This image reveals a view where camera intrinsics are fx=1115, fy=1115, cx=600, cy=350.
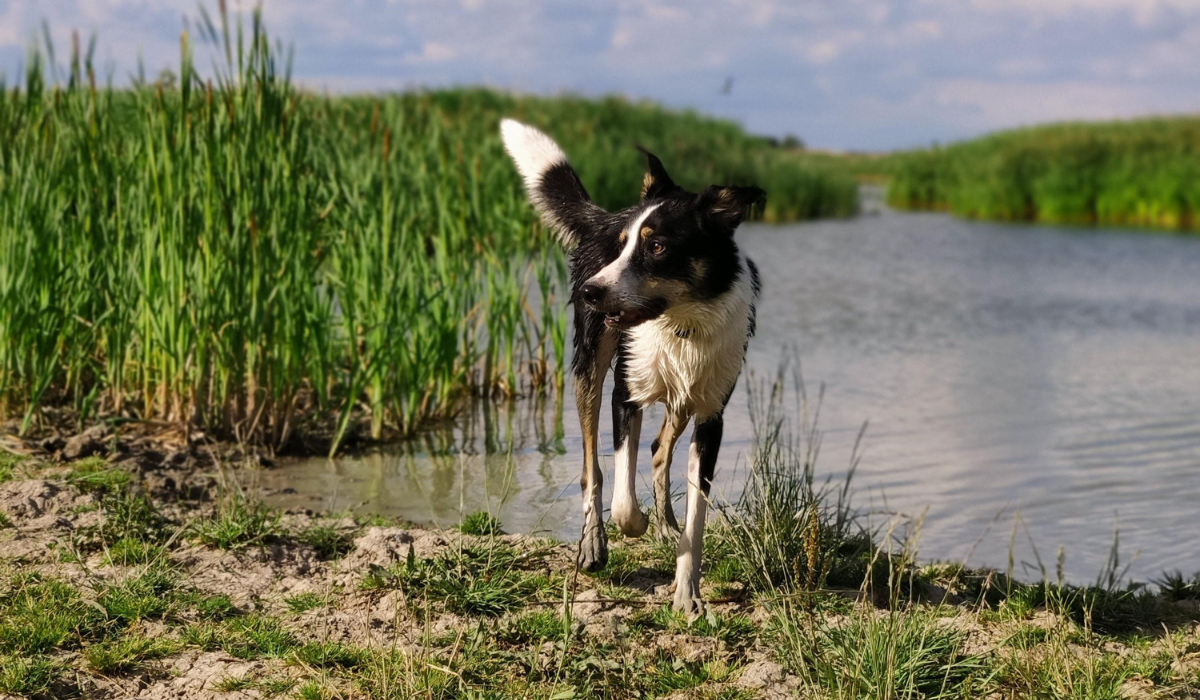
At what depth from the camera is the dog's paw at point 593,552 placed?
4.42 metres

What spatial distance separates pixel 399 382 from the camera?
7.18 meters

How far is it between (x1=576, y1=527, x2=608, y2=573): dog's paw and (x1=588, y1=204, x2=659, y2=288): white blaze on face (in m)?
1.04

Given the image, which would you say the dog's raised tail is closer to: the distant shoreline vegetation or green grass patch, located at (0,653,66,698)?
green grass patch, located at (0,653,66,698)

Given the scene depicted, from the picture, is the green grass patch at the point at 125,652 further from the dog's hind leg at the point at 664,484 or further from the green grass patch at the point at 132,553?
the dog's hind leg at the point at 664,484

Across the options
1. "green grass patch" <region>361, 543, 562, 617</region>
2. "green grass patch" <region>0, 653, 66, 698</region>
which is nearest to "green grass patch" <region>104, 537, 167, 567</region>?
"green grass patch" <region>0, 653, 66, 698</region>

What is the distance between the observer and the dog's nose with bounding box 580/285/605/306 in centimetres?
399

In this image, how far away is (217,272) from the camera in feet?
19.9

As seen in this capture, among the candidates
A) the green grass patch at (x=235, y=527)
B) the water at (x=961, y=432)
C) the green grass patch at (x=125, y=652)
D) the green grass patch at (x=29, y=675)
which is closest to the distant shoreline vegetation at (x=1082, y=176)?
the water at (x=961, y=432)

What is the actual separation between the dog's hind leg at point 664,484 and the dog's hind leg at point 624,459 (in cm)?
18

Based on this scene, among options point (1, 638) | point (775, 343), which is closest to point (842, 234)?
point (775, 343)

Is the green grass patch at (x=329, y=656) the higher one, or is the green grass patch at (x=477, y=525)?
the green grass patch at (x=477, y=525)

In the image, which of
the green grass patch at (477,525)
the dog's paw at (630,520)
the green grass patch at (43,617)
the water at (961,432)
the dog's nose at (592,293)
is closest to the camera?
the green grass patch at (43,617)

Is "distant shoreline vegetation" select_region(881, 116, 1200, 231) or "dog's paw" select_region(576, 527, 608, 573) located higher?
"distant shoreline vegetation" select_region(881, 116, 1200, 231)

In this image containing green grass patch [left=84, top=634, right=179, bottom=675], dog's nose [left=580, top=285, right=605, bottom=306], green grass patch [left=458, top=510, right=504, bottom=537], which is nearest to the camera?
green grass patch [left=84, top=634, right=179, bottom=675]
